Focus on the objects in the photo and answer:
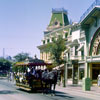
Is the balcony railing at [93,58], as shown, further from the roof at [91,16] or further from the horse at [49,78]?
the horse at [49,78]

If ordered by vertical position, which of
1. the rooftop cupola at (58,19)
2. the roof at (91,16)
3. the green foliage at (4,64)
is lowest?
the green foliage at (4,64)

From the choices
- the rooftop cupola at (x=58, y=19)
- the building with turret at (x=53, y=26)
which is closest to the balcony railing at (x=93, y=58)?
the building with turret at (x=53, y=26)

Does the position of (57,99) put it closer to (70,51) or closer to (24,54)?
(70,51)

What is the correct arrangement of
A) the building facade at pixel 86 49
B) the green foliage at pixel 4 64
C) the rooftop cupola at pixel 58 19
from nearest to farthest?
1. the building facade at pixel 86 49
2. the rooftop cupola at pixel 58 19
3. the green foliage at pixel 4 64

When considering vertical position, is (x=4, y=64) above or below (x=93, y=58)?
below

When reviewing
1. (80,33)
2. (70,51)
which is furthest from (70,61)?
(80,33)

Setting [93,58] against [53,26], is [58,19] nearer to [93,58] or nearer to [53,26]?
[53,26]

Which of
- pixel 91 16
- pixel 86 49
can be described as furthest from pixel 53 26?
pixel 91 16

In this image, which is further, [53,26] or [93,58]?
[53,26]

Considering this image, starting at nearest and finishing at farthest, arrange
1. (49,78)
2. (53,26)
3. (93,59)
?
(49,78) < (93,59) < (53,26)

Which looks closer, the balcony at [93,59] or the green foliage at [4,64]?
the balcony at [93,59]

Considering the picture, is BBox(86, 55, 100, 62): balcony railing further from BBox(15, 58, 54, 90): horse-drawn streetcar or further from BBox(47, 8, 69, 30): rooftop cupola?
BBox(47, 8, 69, 30): rooftop cupola

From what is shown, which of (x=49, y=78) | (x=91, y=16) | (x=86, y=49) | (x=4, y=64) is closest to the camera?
(x=49, y=78)

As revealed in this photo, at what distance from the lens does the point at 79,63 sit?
3712 cm
